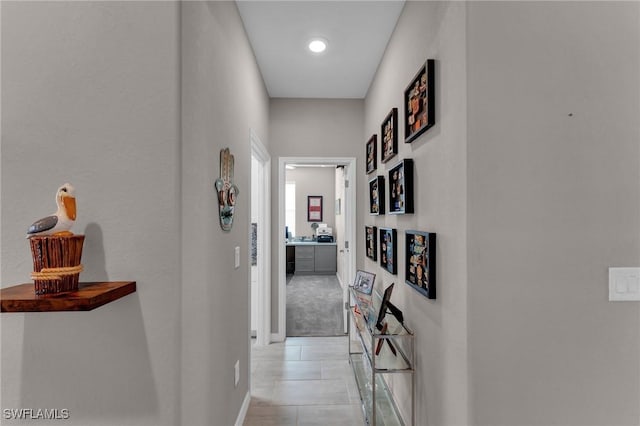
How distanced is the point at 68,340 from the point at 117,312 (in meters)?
0.20

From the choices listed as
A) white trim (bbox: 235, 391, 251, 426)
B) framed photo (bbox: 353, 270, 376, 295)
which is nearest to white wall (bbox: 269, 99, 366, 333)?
framed photo (bbox: 353, 270, 376, 295)

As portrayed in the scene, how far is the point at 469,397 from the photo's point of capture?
1.17 meters

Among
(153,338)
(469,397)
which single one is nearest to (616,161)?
(469,397)

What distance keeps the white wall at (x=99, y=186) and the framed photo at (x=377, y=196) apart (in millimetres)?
1715

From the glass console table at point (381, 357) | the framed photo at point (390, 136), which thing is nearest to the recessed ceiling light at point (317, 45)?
the framed photo at point (390, 136)

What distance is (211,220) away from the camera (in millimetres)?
1491

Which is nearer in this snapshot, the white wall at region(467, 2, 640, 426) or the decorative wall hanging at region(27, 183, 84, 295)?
the decorative wall hanging at region(27, 183, 84, 295)

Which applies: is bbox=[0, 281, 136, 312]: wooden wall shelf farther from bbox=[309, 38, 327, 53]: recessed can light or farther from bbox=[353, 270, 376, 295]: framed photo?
bbox=[309, 38, 327, 53]: recessed can light

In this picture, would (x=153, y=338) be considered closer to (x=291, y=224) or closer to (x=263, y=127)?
(x=263, y=127)

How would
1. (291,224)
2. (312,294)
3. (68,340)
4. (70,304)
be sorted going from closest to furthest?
(70,304) → (68,340) → (312,294) → (291,224)

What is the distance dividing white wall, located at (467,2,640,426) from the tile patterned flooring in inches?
51.3

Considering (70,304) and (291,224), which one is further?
(291,224)

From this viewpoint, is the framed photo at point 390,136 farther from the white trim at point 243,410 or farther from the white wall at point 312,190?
the white wall at point 312,190

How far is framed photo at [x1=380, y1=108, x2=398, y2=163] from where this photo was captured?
2109mm
